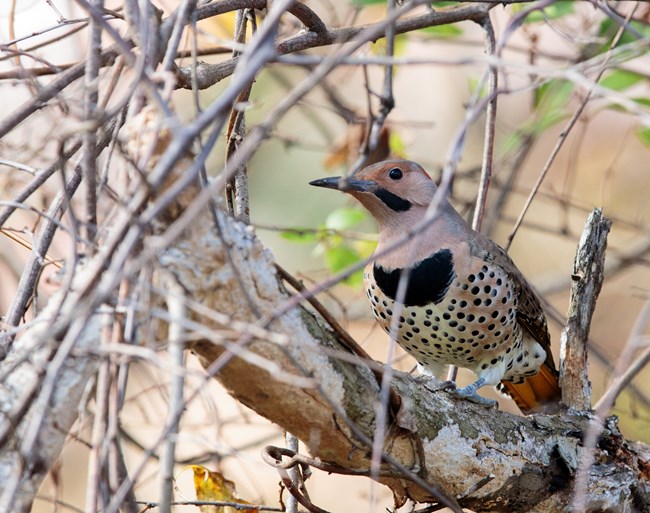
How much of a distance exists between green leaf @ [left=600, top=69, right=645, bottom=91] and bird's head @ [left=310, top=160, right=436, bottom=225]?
100 cm

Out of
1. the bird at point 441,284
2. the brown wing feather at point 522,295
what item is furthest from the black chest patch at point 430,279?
the brown wing feather at point 522,295

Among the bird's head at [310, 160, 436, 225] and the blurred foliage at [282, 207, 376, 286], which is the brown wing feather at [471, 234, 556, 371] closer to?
the bird's head at [310, 160, 436, 225]

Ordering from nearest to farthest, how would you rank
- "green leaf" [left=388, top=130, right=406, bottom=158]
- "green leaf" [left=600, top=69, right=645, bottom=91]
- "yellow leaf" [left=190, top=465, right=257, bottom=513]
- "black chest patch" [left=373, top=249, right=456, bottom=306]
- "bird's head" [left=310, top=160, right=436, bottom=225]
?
"yellow leaf" [left=190, top=465, right=257, bottom=513]
"black chest patch" [left=373, top=249, right=456, bottom=306]
"bird's head" [left=310, top=160, right=436, bottom=225]
"green leaf" [left=600, top=69, right=645, bottom=91]
"green leaf" [left=388, top=130, right=406, bottom=158]

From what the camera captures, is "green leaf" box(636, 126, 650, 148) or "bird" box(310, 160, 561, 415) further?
"green leaf" box(636, 126, 650, 148)

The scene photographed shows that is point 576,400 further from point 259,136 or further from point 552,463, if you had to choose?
point 259,136

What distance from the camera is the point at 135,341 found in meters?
1.67

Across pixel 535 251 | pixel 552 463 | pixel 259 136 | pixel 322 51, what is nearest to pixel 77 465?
pixel 322 51

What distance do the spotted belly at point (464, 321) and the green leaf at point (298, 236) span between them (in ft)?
1.65

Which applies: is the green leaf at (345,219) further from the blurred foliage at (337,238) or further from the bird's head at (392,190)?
the bird's head at (392,190)

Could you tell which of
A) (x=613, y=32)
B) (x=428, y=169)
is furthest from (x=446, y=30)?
(x=428, y=169)

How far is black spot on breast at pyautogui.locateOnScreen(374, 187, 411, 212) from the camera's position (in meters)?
3.21

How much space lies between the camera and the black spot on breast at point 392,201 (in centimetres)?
321

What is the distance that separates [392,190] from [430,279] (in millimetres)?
379

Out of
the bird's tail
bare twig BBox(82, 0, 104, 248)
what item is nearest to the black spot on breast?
the bird's tail
